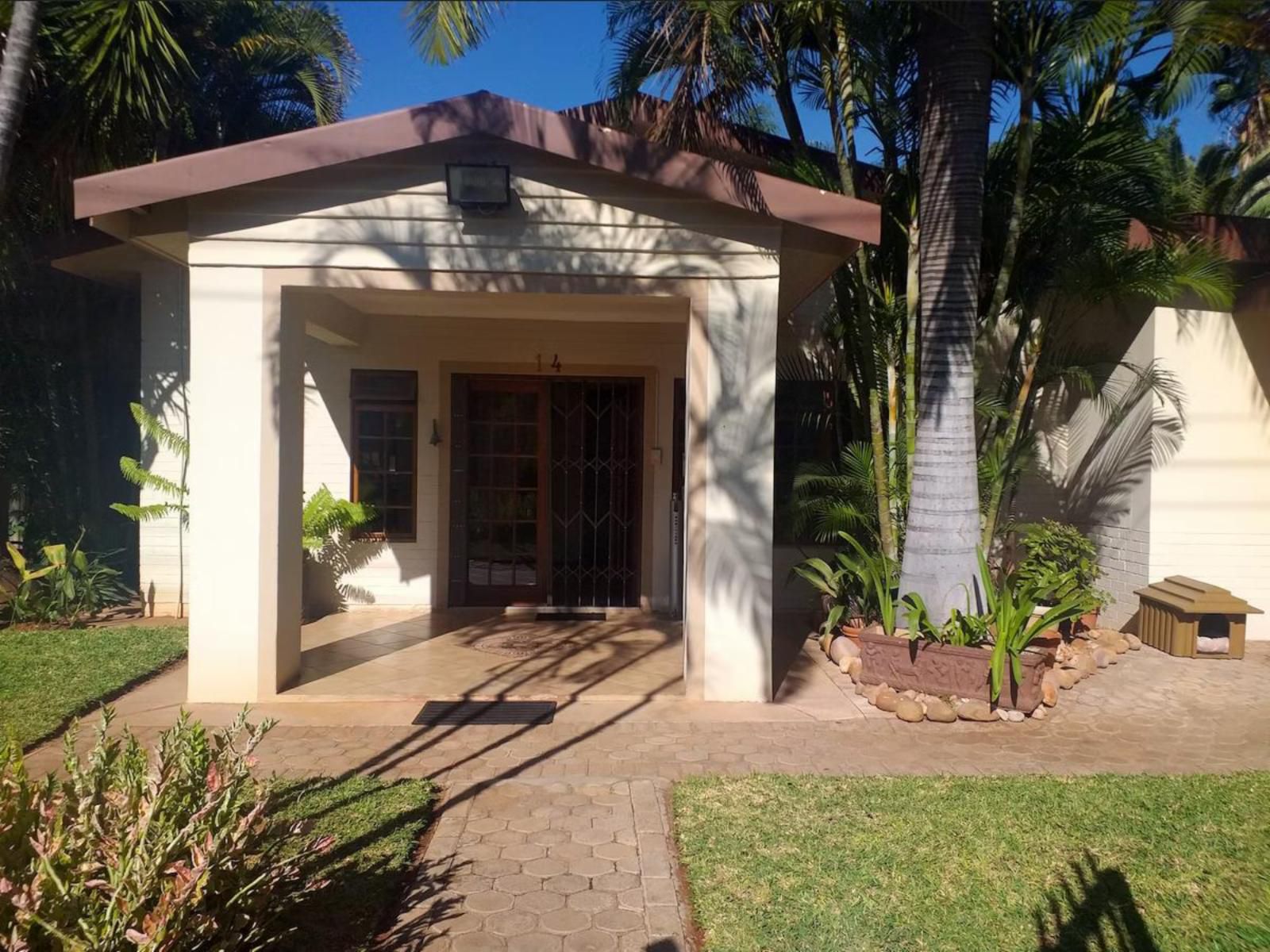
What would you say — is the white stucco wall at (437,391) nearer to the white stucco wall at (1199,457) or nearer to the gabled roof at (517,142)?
the gabled roof at (517,142)

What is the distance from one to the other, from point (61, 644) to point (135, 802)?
557 centimetres

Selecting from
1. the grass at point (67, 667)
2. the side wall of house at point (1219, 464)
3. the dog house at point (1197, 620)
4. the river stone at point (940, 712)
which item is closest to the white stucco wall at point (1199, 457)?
the side wall of house at point (1219, 464)

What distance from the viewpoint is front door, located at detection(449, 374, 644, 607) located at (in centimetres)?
912

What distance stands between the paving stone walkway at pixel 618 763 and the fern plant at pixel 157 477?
3.07m

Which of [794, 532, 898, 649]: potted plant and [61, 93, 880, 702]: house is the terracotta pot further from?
[61, 93, 880, 702]: house

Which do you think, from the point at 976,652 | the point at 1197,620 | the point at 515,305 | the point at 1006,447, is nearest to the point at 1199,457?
the point at 1197,620

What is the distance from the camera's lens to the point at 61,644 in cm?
729

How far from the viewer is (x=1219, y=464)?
8188 millimetres

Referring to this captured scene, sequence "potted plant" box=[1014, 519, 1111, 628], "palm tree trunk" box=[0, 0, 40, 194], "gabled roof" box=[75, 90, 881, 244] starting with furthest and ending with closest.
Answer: "potted plant" box=[1014, 519, 1111, 628]
"gabled roof" box=[75, 90, 881, 244]
"palm tree trunk" box=[0, 0, 40, 194]

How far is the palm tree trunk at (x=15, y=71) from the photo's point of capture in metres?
3.19

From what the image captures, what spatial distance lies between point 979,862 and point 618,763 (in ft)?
6.45

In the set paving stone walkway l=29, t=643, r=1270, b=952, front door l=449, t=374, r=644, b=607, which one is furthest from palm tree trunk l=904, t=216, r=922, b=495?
front door l=449, t=374, r=644, b=607

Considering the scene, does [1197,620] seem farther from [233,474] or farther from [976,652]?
[233,474]

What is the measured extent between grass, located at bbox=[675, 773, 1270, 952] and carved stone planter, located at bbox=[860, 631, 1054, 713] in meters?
1.11
